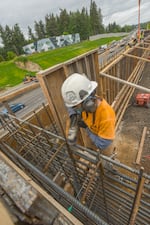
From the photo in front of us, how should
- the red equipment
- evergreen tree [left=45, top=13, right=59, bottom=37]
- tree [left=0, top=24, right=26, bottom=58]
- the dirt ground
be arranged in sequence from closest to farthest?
the dirt ground < the red equipment < tree [left=0, top=24, right=26, bottom=58] < evergreen tree [left=45, top=13, right=59, bottom=37]

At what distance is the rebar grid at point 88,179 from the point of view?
183 centimetres

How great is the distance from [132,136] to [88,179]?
3.90 meters

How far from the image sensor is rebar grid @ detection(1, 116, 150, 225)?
6.00 ft

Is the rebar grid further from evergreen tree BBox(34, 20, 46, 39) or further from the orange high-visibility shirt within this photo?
evergreen tree BBox(34, 20, 46, 39)

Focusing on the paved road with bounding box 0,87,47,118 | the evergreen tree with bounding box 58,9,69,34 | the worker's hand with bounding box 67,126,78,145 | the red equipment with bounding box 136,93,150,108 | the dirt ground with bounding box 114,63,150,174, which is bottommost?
the paved road with bounding box 0,87,47,118

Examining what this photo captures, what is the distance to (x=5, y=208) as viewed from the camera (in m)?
1.52

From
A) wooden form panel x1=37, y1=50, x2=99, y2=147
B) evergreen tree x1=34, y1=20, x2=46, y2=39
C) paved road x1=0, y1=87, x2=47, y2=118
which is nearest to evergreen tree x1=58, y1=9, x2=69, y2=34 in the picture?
evergreen tree x1=34, y1=20, x2=46, y2=39

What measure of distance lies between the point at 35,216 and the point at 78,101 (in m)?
1.73

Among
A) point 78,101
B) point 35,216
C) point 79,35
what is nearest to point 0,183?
point 35,216

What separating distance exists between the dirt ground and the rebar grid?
6.75 ft

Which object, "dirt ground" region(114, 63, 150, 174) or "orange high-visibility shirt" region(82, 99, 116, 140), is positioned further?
"dirt ground" region(114, 63, 150, 174)

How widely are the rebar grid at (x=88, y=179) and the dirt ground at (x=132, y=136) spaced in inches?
81.0

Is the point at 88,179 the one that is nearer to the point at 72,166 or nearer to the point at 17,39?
the point at 72,166

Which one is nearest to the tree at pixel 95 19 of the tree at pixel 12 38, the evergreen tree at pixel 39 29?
the evergreen tree at pixel 39 29
